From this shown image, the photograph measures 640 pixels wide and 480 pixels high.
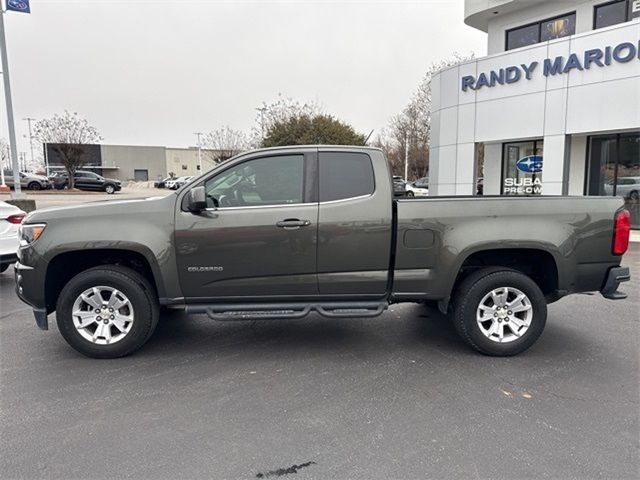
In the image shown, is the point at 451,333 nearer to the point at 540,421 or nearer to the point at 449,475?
the point at 540,421

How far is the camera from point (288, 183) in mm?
4254

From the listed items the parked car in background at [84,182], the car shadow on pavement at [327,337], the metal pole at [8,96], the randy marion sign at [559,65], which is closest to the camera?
the car shadow on pavement at [327,337]

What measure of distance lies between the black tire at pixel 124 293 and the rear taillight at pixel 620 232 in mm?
4388

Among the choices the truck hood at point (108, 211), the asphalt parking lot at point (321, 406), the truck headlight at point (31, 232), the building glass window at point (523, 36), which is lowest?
the asphalt parking lot at point (321, 406)

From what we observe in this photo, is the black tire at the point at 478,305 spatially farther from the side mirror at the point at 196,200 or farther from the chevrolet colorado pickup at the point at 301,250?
the side mirror at the point at 196,200

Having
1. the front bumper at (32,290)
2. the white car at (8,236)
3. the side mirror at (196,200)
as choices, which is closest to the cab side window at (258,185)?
the side mirror at (196,200)

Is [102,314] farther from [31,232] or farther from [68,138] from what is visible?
[68,138]

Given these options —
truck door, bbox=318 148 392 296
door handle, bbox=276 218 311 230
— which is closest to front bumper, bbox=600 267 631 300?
truck door, bbox=318 148 392 296

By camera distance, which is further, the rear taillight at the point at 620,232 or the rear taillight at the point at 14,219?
the rear taillight at the point at 14,219

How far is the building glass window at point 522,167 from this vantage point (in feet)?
50.5

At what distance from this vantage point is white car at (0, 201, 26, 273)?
6.78 meters

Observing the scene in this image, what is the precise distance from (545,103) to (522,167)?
2.76m

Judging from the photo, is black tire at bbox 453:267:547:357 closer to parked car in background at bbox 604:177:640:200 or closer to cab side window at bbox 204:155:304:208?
cab side window at bbox 204:155:304:208

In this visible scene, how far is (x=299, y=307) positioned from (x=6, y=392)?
2.47 metres
